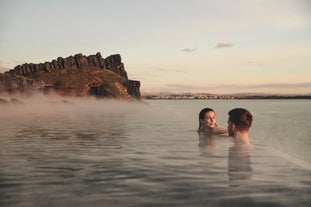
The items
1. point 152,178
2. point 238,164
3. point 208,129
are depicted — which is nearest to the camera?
point 152,178

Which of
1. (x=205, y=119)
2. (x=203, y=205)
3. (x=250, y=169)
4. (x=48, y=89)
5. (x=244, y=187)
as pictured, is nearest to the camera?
(x=203, y=205)

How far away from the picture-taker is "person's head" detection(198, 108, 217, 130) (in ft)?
56.4

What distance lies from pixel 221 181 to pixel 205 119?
981 centimetres

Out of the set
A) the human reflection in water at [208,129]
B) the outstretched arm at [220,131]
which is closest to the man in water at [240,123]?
the human reflection in water at [208,129]

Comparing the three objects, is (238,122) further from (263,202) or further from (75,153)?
(263,202)

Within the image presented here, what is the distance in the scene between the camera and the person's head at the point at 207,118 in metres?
17.2

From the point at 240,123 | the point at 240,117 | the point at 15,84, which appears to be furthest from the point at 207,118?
the point at 15,84

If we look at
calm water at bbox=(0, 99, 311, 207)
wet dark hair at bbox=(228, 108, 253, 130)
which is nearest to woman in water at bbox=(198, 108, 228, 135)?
calm water at bbox=(0, 99, 311, 207)

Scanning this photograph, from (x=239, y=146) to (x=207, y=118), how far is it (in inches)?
178

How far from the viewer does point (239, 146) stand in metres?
13.6

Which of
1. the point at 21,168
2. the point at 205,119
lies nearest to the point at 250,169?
the point at 21,168

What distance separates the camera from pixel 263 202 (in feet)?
21.9

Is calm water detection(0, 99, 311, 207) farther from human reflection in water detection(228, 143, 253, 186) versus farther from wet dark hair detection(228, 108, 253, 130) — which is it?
wet dark hair detection(228, 108, 253, 130)

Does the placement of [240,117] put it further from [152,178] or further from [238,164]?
[152,178]
